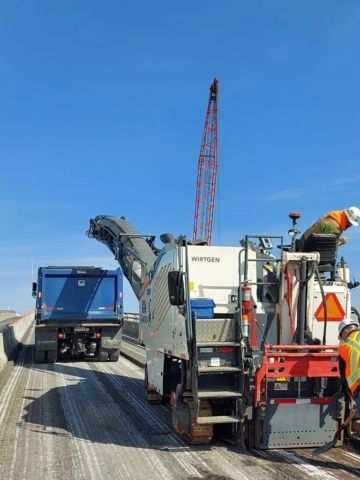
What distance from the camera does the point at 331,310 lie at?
23.9ft

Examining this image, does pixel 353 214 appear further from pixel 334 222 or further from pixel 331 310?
pixel 331 310

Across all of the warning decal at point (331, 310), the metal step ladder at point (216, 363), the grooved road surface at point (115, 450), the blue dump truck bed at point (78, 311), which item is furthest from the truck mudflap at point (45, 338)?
the warning decal at point (331, 310)

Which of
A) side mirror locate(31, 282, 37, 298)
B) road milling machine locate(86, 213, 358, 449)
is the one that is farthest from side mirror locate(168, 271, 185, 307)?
side mirror locate(31, 282, 37, 298)

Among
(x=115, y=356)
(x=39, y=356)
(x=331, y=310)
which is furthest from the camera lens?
(x=115, y=356)

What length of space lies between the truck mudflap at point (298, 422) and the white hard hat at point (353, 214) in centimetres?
262

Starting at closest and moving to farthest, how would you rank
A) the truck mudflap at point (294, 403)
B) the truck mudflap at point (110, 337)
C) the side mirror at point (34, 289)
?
1. the truck mudflap at point (294, 403)
2. the truck mudflap at point (110, 337)
3. the side mirror at point (34, 289)

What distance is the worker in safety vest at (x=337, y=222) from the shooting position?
7.86m

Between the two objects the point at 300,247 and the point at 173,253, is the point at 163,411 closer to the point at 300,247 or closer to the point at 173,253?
the point at 173,253

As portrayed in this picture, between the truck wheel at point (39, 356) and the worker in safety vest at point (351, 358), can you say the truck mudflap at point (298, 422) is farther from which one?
the truck wheel at point (39, 356)

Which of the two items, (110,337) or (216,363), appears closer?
(216,363)

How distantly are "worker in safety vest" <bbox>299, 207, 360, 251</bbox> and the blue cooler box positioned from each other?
5.79 ft

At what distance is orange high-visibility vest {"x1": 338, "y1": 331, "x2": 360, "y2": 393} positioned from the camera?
5.47 metres

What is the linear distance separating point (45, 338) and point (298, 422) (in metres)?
11.3

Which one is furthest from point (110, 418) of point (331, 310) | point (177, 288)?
point (331, 310)
